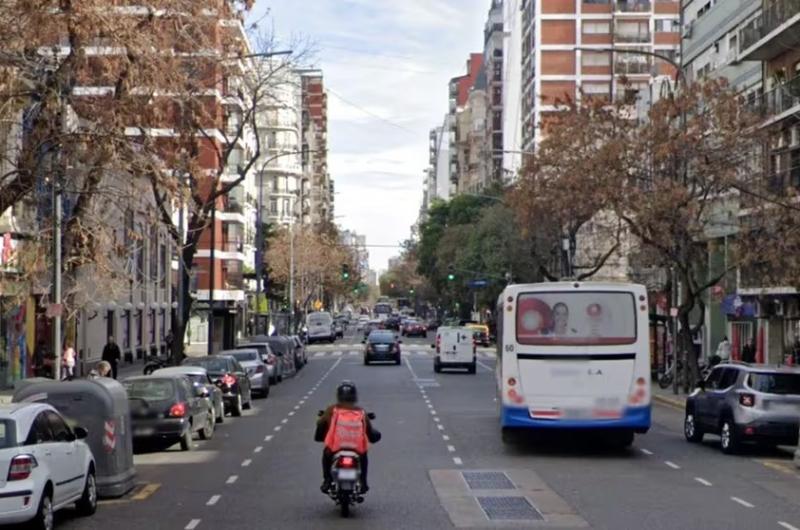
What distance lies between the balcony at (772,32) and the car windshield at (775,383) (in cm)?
2039

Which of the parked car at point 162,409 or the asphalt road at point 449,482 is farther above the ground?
the parked car at point 162,409

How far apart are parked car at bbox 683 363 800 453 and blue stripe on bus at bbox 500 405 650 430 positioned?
1.80m

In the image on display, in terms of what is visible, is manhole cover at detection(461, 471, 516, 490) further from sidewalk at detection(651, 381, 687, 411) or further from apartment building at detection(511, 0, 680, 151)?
apartment building at detection(511, 0, 680, 151)

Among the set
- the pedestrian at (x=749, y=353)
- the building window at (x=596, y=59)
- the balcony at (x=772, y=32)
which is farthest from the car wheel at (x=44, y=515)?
the building window at (x=596, y=59)

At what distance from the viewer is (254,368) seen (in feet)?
132

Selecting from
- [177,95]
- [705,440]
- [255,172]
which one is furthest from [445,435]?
[255,172]

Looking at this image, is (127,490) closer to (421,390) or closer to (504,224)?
(421,390)

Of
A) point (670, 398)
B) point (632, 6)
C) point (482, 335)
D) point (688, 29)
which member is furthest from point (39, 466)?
point (632, 6)

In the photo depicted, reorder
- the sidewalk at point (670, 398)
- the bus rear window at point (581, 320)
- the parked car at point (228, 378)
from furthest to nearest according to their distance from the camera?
the sidewalk at point (670, 398), the parked car at point (228, 378), the bus rear window at point (581, 320)

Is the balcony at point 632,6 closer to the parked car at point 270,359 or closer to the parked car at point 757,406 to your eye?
the parked car at point 270,359

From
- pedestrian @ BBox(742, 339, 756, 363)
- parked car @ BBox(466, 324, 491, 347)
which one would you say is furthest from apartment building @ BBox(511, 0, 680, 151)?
pedestrian @ BBox(742, 339, 756, 363)

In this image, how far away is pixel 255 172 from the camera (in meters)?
109

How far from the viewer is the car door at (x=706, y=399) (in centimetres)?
2489

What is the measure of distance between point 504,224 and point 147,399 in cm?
5346
